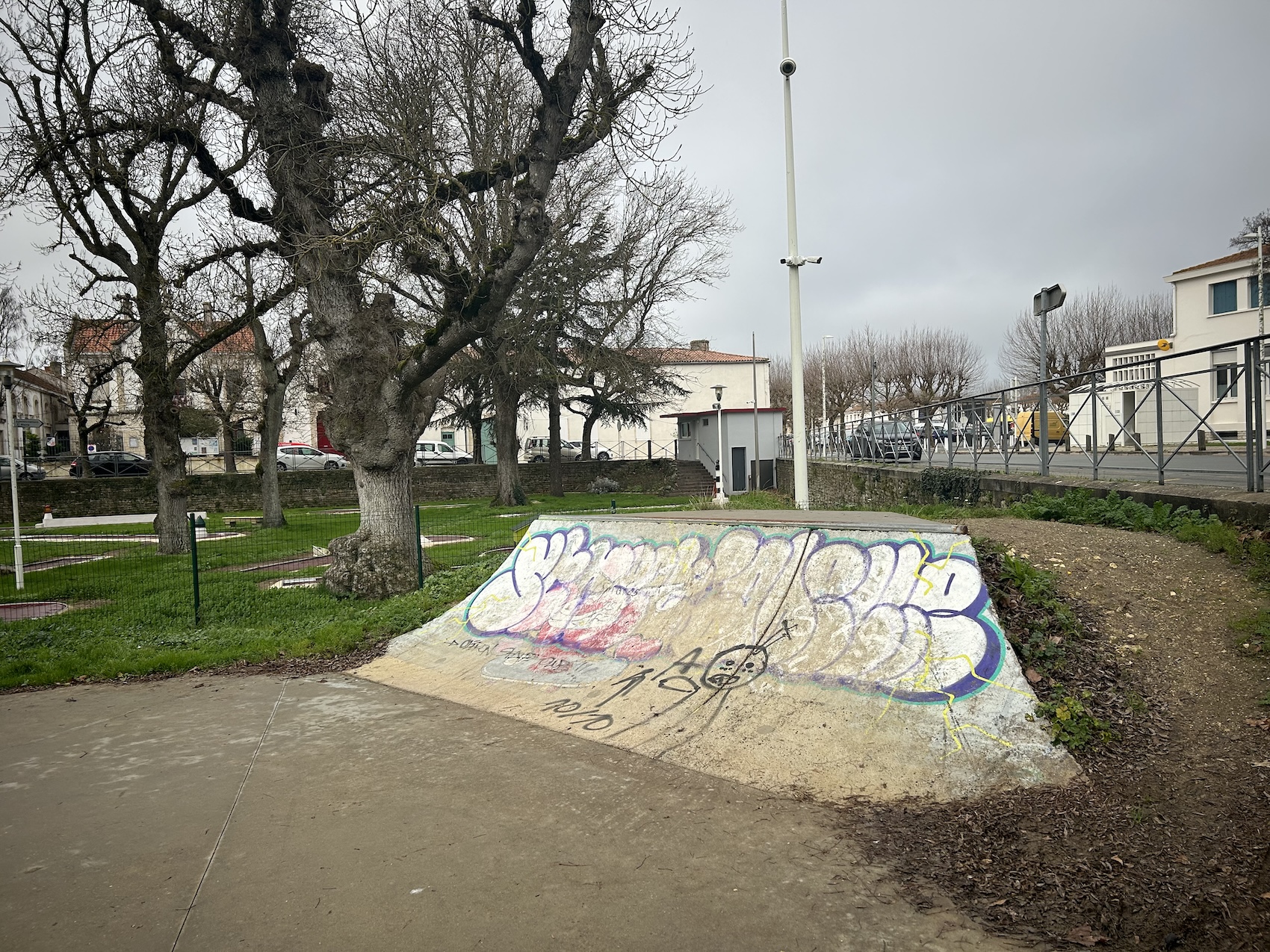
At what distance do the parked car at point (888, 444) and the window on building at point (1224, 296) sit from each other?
2102 centimetres

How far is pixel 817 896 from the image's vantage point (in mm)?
3482

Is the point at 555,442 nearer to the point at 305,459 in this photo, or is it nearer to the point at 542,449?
the point at 305,459

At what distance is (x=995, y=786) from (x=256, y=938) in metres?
3.68

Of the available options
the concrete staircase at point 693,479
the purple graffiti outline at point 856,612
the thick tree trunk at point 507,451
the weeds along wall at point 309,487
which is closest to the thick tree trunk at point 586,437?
the weeds along wall at point 309,487

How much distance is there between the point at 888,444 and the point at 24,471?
3400 cm

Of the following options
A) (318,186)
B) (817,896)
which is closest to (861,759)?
(817,896)

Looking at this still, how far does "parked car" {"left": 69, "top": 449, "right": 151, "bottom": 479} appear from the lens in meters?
33.2

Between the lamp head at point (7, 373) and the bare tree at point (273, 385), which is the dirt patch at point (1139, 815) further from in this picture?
the bare tree at point (273, 385)

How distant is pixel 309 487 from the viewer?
31625mm

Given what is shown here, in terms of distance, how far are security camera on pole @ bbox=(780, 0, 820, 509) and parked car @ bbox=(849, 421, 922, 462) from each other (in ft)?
14.6

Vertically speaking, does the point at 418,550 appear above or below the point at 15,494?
below

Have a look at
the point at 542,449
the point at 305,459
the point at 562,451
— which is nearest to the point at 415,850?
the point at 305,459

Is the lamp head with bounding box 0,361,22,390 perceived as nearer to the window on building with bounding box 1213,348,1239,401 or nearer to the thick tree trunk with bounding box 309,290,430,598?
the thick tree trunk with bounding box 309,290,430,598

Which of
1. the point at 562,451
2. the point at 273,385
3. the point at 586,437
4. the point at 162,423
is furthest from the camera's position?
the point at 562,451
